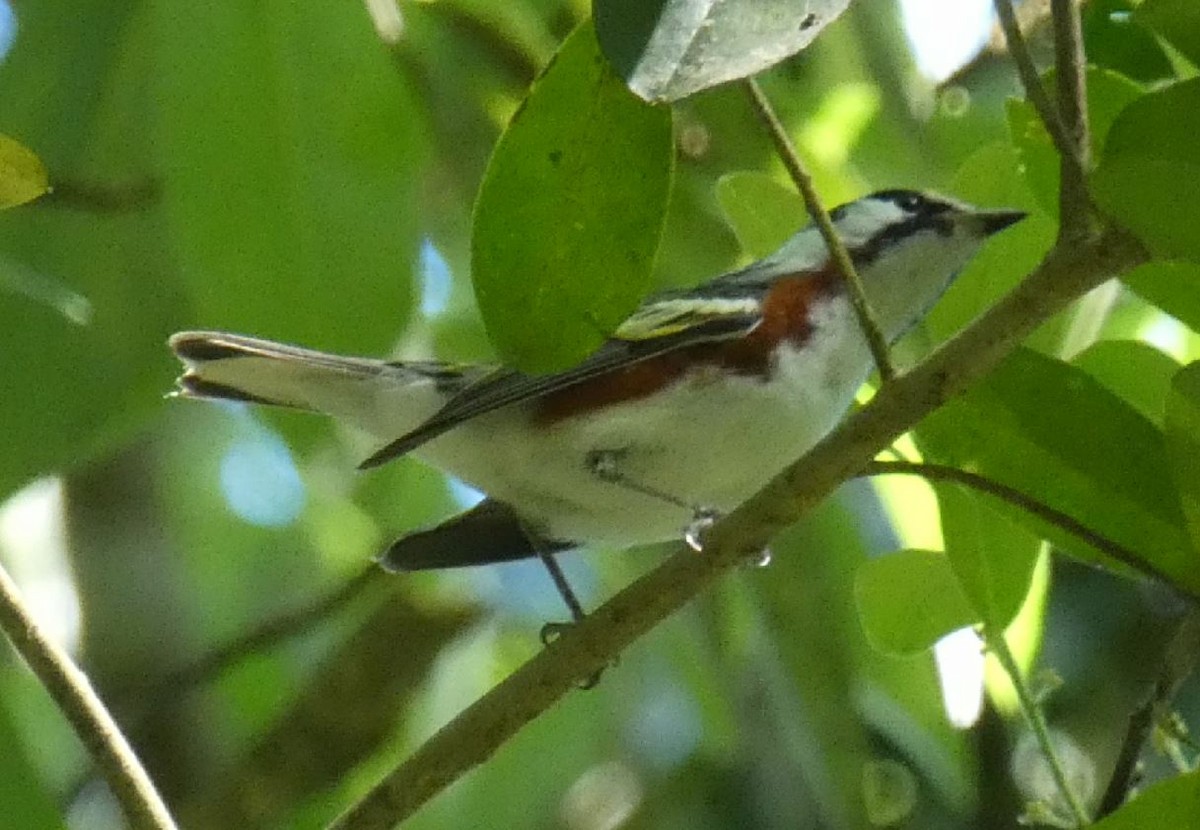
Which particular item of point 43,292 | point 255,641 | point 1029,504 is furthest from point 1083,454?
point 255,641

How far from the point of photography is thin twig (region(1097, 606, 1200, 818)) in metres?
1.08

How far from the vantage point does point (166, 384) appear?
5.58 ft

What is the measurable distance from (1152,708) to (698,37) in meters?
0.57

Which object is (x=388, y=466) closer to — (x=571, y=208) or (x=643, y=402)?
(x=643, y=402)

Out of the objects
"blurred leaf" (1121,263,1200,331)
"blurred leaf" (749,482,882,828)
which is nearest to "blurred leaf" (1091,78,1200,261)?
"blurred leaf" (1121,263,1200,331)

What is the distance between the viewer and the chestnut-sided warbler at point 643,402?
1.74 metres

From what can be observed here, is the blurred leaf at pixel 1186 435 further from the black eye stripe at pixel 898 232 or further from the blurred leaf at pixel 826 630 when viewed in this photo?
the blurred leaf at pixel 826 630

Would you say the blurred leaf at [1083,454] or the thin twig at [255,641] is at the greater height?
the thin twig at [255,641]

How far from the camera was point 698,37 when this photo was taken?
781 mm

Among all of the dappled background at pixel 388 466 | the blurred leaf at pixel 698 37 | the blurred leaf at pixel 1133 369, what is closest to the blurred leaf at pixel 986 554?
the dappled background at pixel 388 466

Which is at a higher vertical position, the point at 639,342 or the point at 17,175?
the point at 17,175

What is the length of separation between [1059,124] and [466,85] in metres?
1.21

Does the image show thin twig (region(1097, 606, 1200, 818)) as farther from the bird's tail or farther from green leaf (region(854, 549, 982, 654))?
the bird's tail

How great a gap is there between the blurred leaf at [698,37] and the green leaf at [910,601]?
0.67 metres
